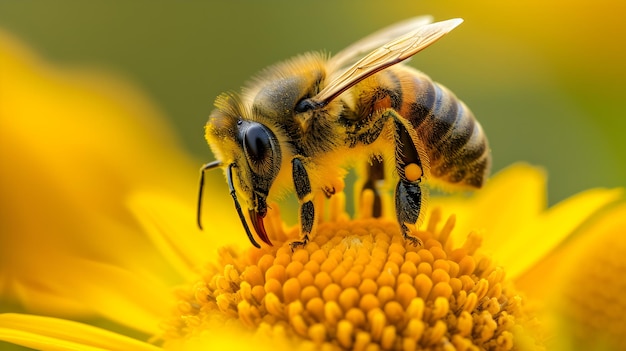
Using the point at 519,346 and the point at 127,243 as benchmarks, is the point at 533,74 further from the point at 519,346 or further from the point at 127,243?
the point at 519,346

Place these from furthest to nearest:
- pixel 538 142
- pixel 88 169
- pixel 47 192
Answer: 1. pixel 538 142
2. pixel 88 169
3. pixel 47 192

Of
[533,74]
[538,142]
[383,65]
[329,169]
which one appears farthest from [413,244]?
[533,74]

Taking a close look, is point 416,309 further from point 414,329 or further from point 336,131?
point 336,131

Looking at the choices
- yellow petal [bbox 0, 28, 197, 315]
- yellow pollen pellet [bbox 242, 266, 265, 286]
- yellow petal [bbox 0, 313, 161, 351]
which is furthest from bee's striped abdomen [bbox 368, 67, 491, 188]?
yellow petal [bbox 0, 28, 197, 315]

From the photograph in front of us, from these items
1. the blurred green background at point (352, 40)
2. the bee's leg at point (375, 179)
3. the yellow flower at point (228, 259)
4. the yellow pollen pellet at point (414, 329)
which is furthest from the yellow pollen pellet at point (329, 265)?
the blurred green background at point (352, 40)

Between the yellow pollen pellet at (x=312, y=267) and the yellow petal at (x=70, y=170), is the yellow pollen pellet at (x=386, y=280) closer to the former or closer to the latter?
the yellow pollen pellet at (x=312, y=267)
